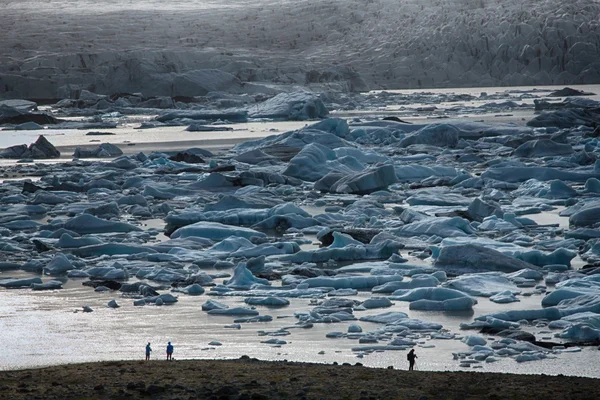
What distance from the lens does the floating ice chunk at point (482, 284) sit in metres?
7.54

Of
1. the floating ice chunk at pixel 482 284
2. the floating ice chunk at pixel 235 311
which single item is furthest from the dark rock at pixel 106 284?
the floating ice chunk at pixel 482 284

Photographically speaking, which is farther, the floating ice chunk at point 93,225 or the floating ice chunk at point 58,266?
the floating ice chunk at point 93,225

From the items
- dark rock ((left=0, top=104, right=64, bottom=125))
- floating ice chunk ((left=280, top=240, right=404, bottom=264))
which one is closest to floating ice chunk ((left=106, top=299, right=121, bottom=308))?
floating ice chunk ((left=280, top=240, right=404, bottom=264))

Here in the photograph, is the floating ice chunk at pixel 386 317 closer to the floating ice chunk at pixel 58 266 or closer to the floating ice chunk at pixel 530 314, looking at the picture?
the floating ice chunk at pixel 530 314

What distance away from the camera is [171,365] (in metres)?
5.48

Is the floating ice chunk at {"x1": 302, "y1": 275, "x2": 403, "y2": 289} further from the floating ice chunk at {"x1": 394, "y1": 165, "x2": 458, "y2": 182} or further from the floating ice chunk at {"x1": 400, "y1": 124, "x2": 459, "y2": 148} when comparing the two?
the floating ice chunk at {"x1": 400, "y1": 124, "x2": 459, "y2": 148}

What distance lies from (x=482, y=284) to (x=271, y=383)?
3.25 m

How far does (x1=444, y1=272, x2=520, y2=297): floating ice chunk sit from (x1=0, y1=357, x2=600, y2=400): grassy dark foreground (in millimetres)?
2364

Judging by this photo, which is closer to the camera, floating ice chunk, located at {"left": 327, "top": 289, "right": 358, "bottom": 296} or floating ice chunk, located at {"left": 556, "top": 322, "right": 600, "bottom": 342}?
floating ice chunk, located at {"left": 556, "top": 322, "right": 600, "bottom": 342}

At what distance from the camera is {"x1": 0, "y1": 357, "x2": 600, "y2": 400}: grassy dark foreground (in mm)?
4723

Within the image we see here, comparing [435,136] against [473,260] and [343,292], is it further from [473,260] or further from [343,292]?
[343,292]

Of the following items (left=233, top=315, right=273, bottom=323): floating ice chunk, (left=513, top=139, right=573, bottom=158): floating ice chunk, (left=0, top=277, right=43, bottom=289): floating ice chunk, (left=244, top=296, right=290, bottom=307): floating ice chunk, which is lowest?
(left=233, top=315, right=273, bottom=323): floating ice chunk

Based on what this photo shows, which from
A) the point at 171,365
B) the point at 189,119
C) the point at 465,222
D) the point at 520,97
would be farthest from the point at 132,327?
the point at 520,97

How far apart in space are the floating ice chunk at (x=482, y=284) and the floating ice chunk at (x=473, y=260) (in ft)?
1.13
